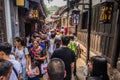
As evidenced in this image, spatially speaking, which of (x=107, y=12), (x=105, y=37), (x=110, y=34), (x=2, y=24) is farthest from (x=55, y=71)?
(x=105, y=37)

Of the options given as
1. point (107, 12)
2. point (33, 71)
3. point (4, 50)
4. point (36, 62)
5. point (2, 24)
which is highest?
point (107, 12)

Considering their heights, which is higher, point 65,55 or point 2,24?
point 2,24

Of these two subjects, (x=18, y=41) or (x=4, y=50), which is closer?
(x=4, y=50)

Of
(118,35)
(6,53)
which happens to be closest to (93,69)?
(6,53)

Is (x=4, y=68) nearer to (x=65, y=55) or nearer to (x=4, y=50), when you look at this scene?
(x=4, y=50)

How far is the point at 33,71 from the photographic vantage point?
5.88 metres

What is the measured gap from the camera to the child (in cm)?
587

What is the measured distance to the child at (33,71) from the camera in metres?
5.87

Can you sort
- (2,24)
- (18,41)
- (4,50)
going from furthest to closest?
(2,24) < (18,41) < (4,50)

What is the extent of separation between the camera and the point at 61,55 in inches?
197

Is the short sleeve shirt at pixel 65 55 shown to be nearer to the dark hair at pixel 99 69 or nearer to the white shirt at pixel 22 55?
the white shirt at pixel 22 55

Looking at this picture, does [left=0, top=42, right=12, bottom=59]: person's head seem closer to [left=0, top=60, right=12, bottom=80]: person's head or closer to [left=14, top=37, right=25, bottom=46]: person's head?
[left=0, top=60, right=12, bottom=80]: person's head

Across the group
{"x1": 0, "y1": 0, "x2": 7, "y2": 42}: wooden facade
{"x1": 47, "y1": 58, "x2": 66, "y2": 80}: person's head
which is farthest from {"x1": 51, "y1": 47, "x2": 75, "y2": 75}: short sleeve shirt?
{"x1": 0, "y1": 0, "x2": 7, "y2": 42}: wooden facade

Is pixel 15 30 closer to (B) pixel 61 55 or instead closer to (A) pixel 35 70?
(A) pixel 35 70
